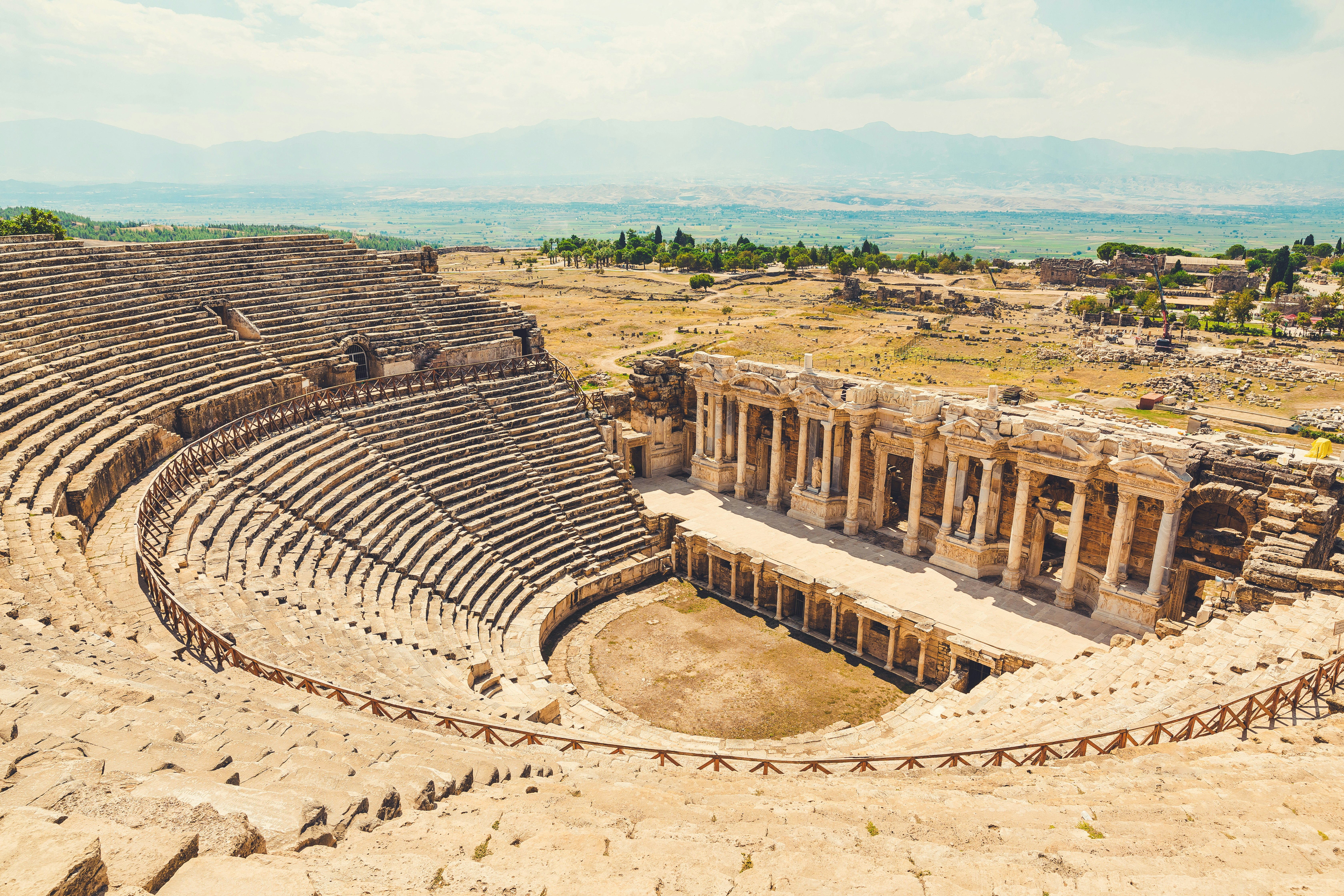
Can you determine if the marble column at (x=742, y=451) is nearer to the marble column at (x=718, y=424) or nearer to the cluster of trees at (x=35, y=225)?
the marble column at (x=718, y=424)

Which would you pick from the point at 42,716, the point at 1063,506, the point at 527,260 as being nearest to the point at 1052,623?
the point at 1063,506

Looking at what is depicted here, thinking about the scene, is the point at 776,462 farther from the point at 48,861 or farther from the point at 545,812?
the point at 48,861

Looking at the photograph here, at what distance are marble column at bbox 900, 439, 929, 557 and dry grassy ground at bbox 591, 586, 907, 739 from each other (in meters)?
5.79

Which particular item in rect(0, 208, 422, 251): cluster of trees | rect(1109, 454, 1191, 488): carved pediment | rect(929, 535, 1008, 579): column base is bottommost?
rect(929, 535, 1008, 579): column base

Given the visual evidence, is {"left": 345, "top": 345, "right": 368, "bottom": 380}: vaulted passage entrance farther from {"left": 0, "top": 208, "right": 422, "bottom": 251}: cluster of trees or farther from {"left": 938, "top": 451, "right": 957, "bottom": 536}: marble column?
{"left": 0, "top": 208, "right": 422, "bottom": 251}: cluster of trees

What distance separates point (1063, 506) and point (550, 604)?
19896mm

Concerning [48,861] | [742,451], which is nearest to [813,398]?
[742,451]

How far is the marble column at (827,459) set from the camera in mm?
32438

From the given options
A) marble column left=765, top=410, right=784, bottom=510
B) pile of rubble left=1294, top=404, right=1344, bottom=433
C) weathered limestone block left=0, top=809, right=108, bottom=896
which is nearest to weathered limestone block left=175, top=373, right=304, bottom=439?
marble column left=765, top=410, right=784, bottom=510

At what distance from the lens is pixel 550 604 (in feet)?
88.4

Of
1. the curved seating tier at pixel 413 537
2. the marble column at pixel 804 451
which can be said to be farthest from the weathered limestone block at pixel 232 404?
the marble column at pixel 804 451

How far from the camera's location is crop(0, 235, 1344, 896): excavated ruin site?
8258 mm

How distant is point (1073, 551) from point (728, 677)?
1204 cm

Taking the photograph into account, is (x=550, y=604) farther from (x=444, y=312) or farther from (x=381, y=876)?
(x=381, y=876)
